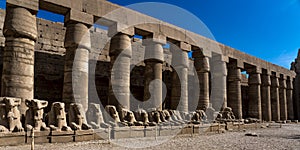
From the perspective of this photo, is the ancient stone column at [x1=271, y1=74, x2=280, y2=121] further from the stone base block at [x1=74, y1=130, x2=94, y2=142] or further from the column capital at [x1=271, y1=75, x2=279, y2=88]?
the stone base block at [x1=74, y1=130, x2=94, y2=142]

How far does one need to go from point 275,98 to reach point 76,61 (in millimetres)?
19476

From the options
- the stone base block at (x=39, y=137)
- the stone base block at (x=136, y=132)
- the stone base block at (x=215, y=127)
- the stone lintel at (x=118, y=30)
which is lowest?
the stone base block at (x=215, y=127)

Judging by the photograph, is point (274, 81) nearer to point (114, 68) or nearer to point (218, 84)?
point (218, 84)

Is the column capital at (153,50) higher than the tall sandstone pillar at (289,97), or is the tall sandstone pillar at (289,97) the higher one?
the column capital at (153,50)

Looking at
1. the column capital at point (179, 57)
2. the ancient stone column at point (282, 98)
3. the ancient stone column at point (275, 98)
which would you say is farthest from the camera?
the ancient stone column at point (282, 98)

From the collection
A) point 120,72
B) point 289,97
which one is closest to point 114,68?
point 120,72

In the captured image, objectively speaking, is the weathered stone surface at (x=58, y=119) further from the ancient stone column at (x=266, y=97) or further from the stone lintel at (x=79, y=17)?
the ancient stone column at (x=266, y=97)

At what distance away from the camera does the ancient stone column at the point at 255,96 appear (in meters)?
21.0

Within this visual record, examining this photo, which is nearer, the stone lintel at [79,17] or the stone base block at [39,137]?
the stone base block at [39,137]

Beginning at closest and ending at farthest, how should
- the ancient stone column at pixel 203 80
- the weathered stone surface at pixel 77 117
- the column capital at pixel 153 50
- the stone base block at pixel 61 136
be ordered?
the stone base block at pixel 61 136
the weathered stone surface at pixel 77 117
the column capital at pixel 153 50
the ancient stone column at pixel 203 80

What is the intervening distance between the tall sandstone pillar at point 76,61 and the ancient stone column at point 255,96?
1459 cm

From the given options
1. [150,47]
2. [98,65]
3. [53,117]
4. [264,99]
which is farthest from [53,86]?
[264,99]

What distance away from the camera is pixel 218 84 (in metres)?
17.9

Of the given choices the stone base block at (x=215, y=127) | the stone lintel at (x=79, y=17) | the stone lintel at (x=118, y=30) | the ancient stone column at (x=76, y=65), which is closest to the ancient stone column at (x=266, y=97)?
the stone base block at (x=215, y=127)
